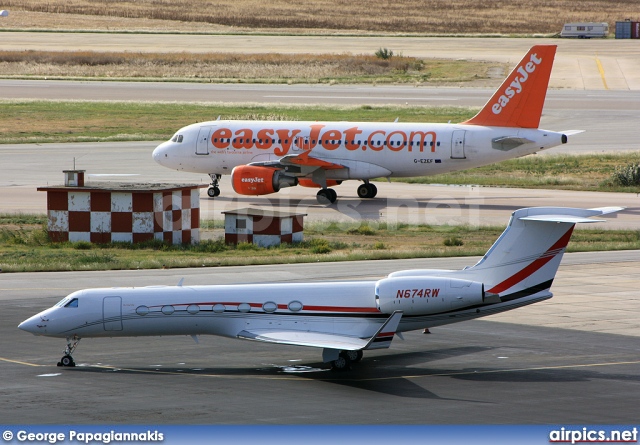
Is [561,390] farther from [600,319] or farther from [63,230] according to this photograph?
[63,230]

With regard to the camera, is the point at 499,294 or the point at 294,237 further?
the point at 294,237

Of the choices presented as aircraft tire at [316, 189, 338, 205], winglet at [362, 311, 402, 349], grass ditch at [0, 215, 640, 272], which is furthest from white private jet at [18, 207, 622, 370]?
aircraft tire at [316, 189, 338, 205]

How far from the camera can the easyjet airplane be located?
55.1 m

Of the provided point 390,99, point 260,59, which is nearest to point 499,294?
point 390,99

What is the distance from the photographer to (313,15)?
185000mm

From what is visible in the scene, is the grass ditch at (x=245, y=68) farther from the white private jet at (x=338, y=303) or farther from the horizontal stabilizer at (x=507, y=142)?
the white private jet at (x=338, y=303)

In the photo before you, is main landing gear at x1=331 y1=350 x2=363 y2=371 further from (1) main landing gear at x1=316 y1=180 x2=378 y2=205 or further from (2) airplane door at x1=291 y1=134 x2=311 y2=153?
(2) airplane door at x1=291 y1=134 x2=311 y2=153

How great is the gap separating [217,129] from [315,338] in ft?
115

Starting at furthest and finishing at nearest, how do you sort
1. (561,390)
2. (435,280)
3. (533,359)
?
(533,359), (435,280), (561,390)

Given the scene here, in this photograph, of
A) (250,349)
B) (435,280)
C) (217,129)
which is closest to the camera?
(435,280)

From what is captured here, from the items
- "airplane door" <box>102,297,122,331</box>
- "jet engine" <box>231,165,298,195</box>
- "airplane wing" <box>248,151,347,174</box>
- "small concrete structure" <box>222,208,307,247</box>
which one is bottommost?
"airplane door" <box>102,297,122,331</box>

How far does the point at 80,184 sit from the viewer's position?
1877 inches

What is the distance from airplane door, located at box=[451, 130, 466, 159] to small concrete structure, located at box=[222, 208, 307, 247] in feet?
42.5

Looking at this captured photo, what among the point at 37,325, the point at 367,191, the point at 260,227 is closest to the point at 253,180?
the point at 367,191
